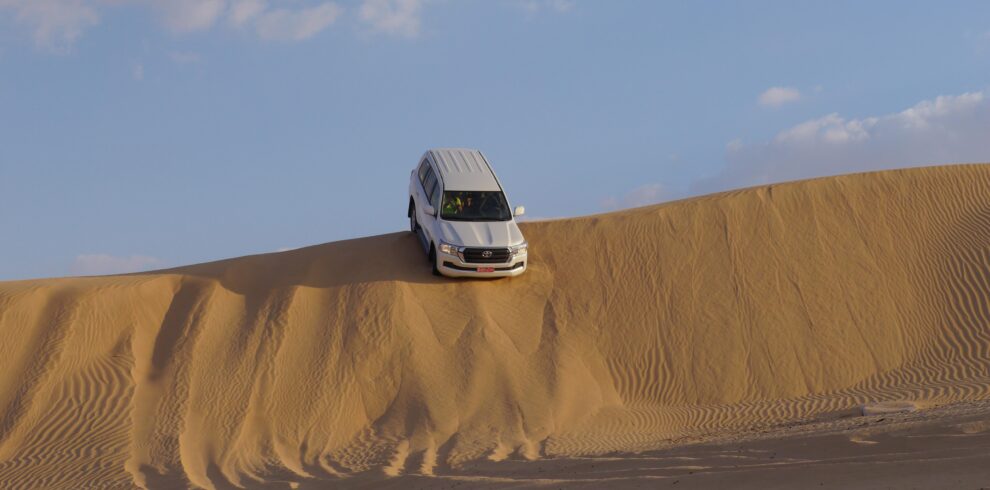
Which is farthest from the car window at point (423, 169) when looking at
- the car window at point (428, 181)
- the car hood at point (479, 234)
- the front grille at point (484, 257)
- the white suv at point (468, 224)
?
the front grille at point (484, 257)

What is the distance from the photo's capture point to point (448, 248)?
760 inches

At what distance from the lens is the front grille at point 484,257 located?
1927 centimetres

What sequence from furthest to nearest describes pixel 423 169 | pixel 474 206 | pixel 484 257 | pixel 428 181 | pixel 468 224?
pixel 423 169, pixel 428 181, pixel 474 206, pixel 468 224, pixel 484 257

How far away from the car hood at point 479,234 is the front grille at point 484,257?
119 mm

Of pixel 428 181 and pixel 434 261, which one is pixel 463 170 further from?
pixel 434 261

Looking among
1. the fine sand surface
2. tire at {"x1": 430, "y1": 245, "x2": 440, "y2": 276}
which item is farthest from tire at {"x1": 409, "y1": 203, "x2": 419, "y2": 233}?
tire at {"x1": 430, "y1": 245, "x2": 440, "y2": 276}

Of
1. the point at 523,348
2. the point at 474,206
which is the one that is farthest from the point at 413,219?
the point at 523,348

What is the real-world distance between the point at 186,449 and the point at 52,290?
561cm

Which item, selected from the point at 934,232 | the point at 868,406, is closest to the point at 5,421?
the point at 868,406

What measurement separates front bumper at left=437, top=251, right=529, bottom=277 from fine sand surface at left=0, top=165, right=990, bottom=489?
0.54m

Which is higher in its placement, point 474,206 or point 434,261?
point 474,206

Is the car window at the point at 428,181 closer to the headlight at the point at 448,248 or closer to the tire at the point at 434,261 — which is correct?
the tire at the point at 434,261

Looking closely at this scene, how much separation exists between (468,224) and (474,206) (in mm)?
528

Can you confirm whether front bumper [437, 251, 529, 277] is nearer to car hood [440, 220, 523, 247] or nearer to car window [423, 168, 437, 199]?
car hood [440, 220, 523, 247]
